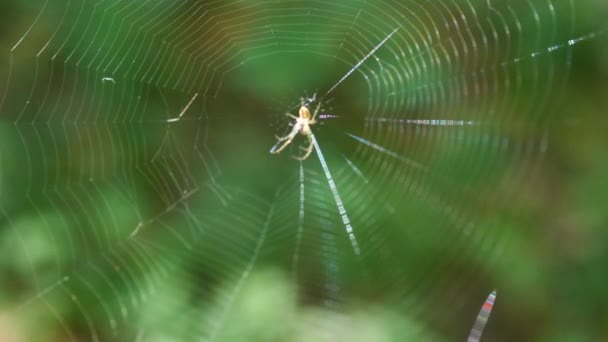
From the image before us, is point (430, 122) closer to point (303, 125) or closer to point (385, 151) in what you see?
point (385, 151)

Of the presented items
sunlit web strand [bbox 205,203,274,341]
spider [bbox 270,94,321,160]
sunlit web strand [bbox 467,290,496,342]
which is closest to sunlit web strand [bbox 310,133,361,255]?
spider [bbox 270,94,321,160]

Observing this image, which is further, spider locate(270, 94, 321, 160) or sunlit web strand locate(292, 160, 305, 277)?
spider locate(270, 94, 321, 160)

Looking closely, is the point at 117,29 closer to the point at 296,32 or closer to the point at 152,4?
the point at 152,4

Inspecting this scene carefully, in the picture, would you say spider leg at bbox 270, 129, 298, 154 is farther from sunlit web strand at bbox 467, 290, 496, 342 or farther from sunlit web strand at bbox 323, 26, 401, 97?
sunlit web strand at bbox 467, 290, 496, 342

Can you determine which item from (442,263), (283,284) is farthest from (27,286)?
(442,263)

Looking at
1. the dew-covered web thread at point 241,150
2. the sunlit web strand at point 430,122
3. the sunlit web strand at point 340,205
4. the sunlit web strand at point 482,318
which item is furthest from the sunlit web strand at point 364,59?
the sunlit web strand at point 482,318

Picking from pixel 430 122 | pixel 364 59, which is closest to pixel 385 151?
pixel 430 122

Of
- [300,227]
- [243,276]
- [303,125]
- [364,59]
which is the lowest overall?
[243,276]
